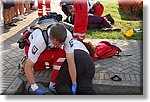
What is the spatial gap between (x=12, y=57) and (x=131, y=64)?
194 centimetres

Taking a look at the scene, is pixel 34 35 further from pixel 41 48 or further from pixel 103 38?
pixel 103 38

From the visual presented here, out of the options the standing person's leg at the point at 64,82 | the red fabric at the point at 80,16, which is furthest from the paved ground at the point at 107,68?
the red fabric at the point at 80,16

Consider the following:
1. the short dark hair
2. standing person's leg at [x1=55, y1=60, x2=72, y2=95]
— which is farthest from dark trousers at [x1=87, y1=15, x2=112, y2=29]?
the short dark hair

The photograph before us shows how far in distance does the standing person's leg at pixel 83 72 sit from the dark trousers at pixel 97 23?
3041 millimetres

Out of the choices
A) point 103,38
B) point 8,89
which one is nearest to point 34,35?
point 8,89

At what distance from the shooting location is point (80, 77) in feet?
11.5

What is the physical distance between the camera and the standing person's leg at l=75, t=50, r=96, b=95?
3396 mm

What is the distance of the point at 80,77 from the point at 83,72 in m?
0.09

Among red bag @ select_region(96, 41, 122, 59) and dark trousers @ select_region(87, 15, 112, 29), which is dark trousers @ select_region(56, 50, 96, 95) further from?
dark trousers @ select_region(87, 15, 112, 29)

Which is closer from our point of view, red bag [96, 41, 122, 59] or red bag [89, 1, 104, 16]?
red bag [96, 41, 122, 59]

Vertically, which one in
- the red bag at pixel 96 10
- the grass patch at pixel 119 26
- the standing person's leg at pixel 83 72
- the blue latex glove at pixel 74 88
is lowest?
the blue latex glove at pixel 74 88

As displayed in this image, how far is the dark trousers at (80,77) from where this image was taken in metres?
3.37

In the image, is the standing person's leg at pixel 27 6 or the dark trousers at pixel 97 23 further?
the standing person's leg at pixel 27 6

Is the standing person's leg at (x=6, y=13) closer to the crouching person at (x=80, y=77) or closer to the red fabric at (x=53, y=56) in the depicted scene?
the red fabric at (x=53, y=56)
